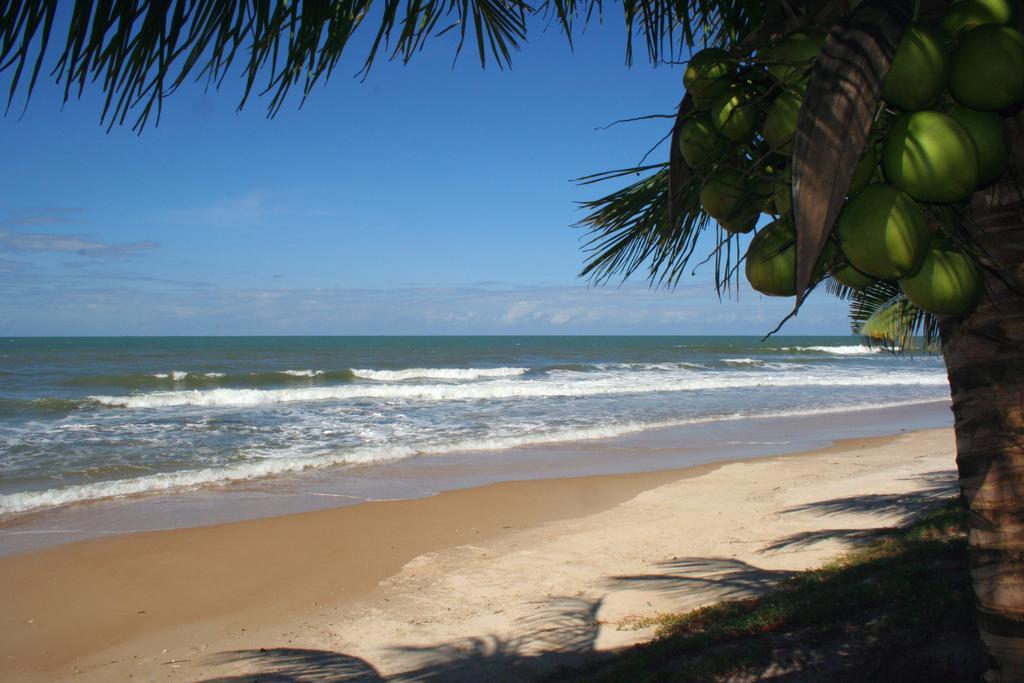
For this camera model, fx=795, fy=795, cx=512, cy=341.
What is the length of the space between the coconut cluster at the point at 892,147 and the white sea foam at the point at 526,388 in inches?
880

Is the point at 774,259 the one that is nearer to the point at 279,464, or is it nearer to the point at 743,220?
the point at 743,220

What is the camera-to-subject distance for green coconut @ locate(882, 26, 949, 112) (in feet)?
2.88

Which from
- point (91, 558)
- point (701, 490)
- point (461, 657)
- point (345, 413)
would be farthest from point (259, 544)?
point (345, 413)

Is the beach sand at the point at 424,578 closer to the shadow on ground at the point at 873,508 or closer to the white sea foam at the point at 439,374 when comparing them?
the shadow on ground at the point at 873,508

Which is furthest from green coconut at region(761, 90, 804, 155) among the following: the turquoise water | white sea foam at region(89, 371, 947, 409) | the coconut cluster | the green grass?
white sea foam at region(89, 371, 947, 409)

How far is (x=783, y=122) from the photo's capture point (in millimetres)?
960

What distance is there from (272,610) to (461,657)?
7.50 feet

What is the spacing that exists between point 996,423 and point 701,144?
2.66 feet

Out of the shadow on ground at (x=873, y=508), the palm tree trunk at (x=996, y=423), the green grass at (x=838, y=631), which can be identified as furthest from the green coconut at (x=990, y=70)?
the shadow on ground at (x=873, y=508)

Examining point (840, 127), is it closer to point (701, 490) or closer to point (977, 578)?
point (977, 578)

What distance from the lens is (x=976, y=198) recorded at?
134cm

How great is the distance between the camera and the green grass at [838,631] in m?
3.47

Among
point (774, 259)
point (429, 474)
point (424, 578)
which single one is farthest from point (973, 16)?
point (429, 474)

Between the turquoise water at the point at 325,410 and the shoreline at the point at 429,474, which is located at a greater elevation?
the turquoise water at the point at 325,410
